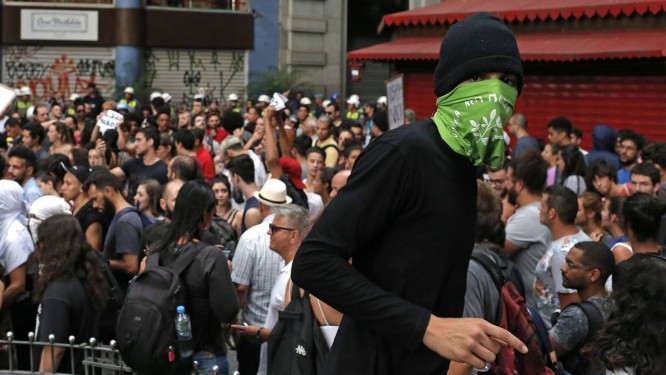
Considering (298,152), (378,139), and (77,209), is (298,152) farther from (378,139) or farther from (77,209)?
(378,139)

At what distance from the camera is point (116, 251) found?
736 centimetres

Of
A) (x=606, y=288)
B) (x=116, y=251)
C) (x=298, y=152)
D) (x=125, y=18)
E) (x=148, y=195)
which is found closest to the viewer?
(x=606, y=288)

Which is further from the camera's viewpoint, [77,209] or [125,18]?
[125,18]

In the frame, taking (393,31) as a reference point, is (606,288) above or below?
below

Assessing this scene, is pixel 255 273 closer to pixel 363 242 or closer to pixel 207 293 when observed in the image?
pixel 207 293

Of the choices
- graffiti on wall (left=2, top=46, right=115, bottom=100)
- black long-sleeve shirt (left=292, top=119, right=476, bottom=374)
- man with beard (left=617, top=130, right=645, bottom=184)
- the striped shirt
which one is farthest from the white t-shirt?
graffiti on wall (left=2, top=46, right=115, bottom=100)

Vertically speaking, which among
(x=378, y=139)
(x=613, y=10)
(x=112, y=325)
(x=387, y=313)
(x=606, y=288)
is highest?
(x=613, y=10)

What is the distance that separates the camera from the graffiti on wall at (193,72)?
101ft

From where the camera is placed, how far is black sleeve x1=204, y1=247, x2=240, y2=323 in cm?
554

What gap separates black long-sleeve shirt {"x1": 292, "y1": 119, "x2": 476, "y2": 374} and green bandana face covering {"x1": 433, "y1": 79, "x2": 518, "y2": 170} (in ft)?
0.13

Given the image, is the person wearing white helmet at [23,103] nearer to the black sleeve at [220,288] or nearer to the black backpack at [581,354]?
the black sleeve at [220,288]

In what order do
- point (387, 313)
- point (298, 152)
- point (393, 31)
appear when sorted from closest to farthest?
point (387, 313)
point (298, 152)
point (393, 31)

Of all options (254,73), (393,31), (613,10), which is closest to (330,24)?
(254,73)

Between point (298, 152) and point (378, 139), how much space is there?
9.44 metres
